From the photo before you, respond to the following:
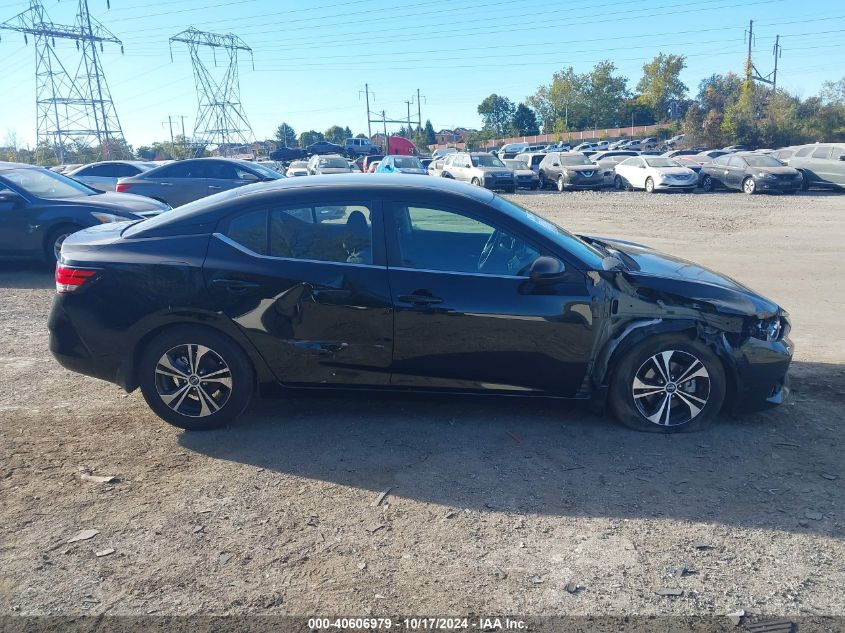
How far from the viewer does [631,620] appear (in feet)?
9.70

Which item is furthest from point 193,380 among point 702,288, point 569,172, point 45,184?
point 569,172

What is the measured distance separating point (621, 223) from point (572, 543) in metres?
14.3

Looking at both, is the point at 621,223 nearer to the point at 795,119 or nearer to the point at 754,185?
the point at 754,185

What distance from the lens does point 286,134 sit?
108 m

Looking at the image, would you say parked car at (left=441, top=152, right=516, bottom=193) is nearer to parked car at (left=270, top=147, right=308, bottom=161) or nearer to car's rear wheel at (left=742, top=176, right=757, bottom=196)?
car's rear wheel at (left=742, top=176, right=757, bottom=196)

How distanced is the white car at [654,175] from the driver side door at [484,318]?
77.5 feet

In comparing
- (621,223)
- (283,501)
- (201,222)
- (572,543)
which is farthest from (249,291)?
(621,223)

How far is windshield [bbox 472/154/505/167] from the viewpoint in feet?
93.2

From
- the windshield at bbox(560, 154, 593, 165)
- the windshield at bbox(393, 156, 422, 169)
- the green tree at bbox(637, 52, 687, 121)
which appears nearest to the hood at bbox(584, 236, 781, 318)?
the windshield at bbox(393, 156, 422, 169)

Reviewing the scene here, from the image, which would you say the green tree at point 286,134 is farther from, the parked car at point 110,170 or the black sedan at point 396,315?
the black sedan at point 396,315

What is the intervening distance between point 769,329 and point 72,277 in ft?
14.9

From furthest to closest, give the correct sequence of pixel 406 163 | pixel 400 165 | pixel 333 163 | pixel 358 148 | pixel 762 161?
1. pixel 358 148
2. pixel 333 163
3. pixel 406 163
4. pixel 400 165
5. pixel 762 161

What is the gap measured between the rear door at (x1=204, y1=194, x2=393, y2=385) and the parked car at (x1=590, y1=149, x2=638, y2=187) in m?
26.4

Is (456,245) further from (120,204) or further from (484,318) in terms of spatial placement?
(120,204)
